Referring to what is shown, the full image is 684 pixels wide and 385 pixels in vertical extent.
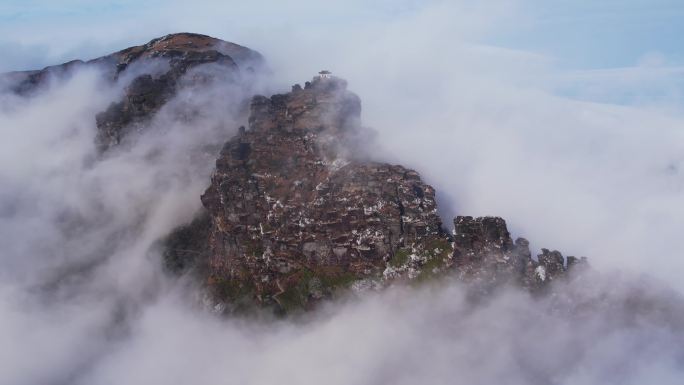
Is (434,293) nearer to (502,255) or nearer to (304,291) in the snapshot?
(502,255)

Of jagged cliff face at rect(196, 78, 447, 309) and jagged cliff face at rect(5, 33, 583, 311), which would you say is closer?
jagged cliff face at rect(5, 33, 583, 311)

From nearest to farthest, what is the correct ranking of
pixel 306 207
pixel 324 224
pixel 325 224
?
pixel 325 224
pixel 324 224
pixel 306 207

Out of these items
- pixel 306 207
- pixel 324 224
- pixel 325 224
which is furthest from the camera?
pixel 306 207

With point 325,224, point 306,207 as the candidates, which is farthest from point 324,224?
point 306,207

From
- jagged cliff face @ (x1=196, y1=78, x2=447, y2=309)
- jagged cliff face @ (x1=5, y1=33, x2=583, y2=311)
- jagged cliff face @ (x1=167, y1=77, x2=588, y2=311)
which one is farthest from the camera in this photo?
jagged cliff face @ (x1=196, y1=78, x2=447, y2=309)

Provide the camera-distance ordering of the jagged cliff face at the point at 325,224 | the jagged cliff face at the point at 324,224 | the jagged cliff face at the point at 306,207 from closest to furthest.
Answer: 1. the jagged cliff face at the point at 325,224
2. the jagged cliff face at the point at 324,224
3. the jagged cliff face at the point at 306,207

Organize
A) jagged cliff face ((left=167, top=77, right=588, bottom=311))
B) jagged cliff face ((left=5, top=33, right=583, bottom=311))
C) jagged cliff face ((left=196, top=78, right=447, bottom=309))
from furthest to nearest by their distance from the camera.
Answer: jagged cliff face ((left=196, top=78, right=447, bottom=309)), jagged cliff face ((left=167, top=77, right=588, bottom=311)), jagged cliff face ((left=5, top=33, right=583, bottom=311))

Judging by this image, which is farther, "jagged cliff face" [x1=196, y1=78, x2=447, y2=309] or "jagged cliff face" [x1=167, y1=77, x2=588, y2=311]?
"jagged cliff face" [x1=196, y1=78, x2=447, y2=309]

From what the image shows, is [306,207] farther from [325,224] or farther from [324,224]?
[325,224]

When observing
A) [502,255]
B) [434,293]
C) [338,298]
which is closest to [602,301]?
[502,255]

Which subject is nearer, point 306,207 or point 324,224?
point 324,224

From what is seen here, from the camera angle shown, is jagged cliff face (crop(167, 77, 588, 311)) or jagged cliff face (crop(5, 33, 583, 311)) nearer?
jagged cliff face (crop(5, 33, 583, 311))
